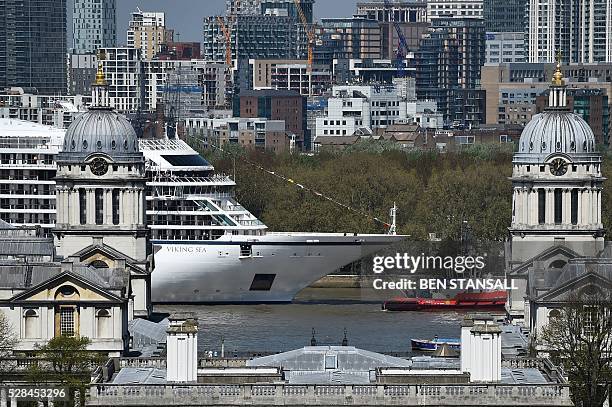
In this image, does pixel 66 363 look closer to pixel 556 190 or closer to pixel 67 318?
pixel 67 318

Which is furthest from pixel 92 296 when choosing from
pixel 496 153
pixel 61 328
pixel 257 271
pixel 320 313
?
pixel 496 153

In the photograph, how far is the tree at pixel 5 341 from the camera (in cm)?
6944

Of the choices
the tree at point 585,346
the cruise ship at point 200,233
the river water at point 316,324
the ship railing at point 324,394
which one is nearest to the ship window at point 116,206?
the river water at point 316,324

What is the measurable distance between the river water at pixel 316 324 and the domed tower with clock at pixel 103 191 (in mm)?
3764

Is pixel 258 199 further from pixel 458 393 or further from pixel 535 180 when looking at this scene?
pixel 458 393

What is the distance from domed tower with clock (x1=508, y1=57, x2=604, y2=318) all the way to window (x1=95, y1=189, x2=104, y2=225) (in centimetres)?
1129

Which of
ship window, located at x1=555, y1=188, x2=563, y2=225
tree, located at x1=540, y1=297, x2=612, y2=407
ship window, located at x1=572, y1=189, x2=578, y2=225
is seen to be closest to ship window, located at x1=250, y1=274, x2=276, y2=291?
ship window, located at x1=555, y1=188, x2=563, y2=225

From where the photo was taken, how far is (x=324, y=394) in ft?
178

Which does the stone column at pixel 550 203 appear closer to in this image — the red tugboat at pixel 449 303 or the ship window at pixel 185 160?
the red tugboat at pixel 449 303

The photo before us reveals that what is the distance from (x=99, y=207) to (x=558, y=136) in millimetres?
12916

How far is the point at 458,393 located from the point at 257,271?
2518 inches

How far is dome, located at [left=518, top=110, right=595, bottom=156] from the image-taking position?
92.4 meters

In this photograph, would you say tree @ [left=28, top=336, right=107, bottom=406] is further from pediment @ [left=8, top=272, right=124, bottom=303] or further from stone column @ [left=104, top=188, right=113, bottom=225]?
stone column @ [left=104, top=188, right=113, bottom=225]

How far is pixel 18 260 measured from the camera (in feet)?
274
